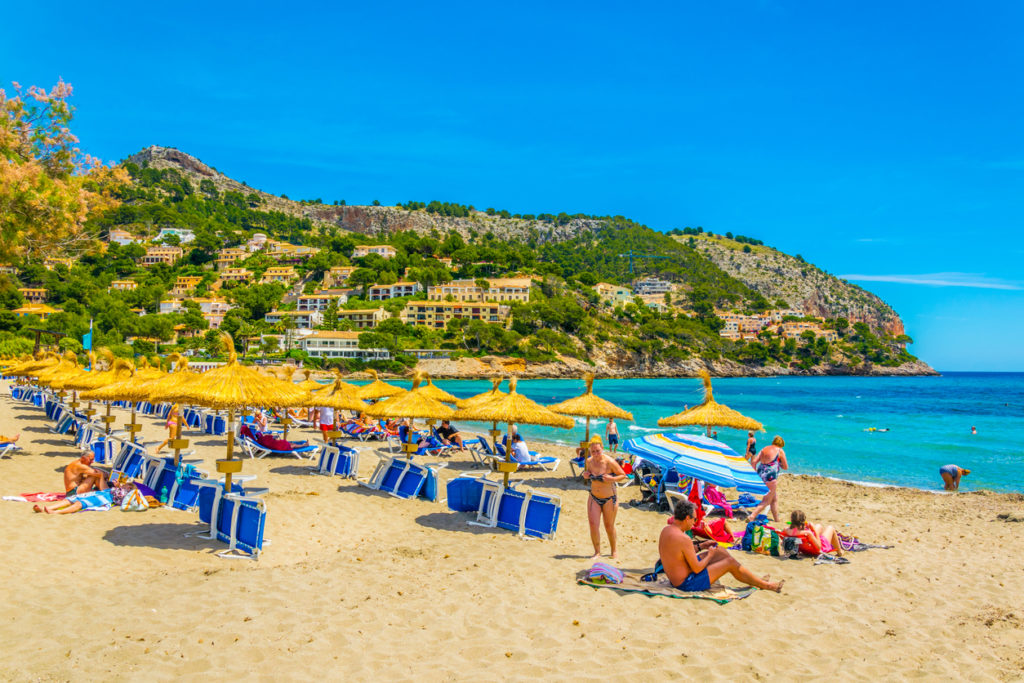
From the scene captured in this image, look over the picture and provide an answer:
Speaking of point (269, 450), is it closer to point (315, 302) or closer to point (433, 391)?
point (433, 391)

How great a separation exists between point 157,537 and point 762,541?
7.17 m

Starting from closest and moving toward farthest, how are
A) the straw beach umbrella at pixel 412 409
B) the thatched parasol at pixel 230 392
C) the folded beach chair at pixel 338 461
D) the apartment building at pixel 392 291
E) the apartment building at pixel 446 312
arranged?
the thatched parasol at pixel 230 392
the straw beach umbrella at pixel 412 409
the folded beach chair at pixel 338 461
the apartment building at pixel 446 312
the apartment building at pixel 392 291

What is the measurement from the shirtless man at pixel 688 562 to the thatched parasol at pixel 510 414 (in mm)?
3396

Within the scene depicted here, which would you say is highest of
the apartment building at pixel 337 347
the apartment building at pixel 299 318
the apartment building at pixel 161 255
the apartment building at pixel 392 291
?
the apartment building at pixel 161 255

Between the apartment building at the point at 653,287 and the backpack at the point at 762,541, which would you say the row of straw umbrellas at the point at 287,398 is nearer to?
the backpack at the point at 762,541

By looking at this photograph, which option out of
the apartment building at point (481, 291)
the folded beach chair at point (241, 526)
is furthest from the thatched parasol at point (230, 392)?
the apartment building at point (481, 291)

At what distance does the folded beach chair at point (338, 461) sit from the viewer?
11312 mm

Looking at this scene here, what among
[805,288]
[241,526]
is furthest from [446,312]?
[805,288]

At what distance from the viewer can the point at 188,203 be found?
166625 millimetres

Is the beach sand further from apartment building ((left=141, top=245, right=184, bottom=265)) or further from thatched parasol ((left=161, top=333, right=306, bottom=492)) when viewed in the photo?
apartment building ((left=141, top=245, right=184, bottom=265))

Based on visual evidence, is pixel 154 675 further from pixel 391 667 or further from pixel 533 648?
pixel 533 648

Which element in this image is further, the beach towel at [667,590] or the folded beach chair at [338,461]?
the folded beach chair at [338,461]

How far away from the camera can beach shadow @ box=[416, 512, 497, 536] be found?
25.6ft

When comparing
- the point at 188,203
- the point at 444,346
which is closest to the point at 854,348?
the point at 444,346
